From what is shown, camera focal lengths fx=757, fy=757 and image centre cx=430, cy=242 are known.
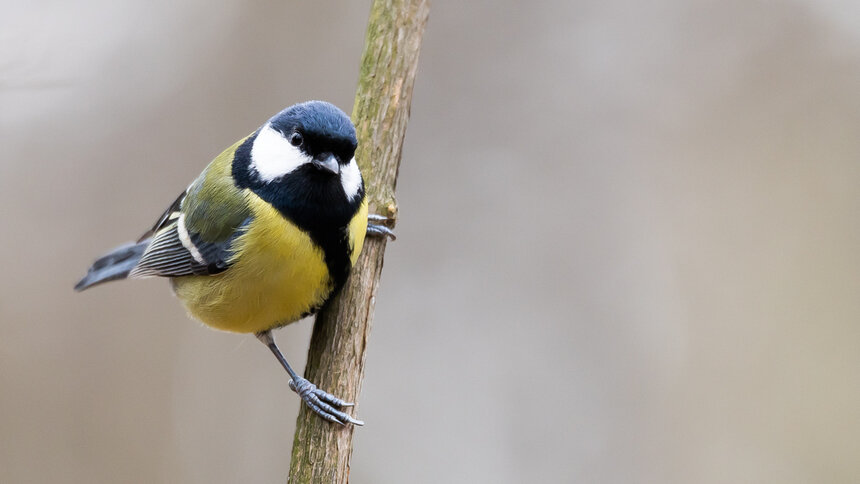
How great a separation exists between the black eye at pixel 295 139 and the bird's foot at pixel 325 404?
0.60 m

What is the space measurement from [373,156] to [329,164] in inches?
11.9

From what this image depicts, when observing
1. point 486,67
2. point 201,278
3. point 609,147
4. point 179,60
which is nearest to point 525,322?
point 609,147

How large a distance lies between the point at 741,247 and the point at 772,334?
442mm

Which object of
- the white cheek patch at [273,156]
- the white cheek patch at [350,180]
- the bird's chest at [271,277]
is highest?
the white cheek patch at [273,156]

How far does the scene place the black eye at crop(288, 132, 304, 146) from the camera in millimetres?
1871

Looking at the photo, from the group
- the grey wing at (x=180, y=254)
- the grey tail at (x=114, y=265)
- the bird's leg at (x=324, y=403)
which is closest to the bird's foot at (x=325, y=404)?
the bird's leg at (x=324, y=403)

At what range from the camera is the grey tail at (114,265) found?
2508mm

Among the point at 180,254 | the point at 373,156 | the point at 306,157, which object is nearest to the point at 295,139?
the point at 306,157

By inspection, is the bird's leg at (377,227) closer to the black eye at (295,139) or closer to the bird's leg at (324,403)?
the black eye at (295,139)

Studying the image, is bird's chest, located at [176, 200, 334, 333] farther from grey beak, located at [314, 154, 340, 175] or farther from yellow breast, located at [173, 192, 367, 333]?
grey beak, located at [314, 154, 340, 175]

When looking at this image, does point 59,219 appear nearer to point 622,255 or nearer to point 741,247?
point 622,255

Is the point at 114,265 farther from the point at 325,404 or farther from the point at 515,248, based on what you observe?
the point at 515,248

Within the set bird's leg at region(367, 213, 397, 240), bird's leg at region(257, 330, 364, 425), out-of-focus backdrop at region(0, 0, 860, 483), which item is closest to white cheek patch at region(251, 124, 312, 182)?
bird's leg at region(367, 213, 397, 240)

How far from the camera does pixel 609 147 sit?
12.6ft
